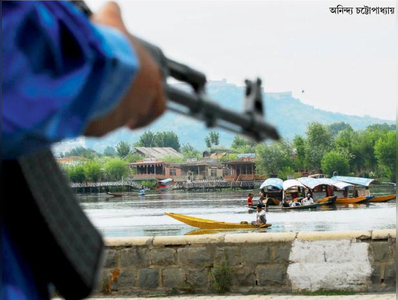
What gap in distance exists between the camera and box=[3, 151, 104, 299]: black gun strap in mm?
1729

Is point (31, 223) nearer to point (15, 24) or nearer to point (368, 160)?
point (15, 24)

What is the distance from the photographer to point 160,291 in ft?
31.9

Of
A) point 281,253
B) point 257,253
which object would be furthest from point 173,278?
point 281,253

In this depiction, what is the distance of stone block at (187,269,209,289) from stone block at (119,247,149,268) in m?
0.50

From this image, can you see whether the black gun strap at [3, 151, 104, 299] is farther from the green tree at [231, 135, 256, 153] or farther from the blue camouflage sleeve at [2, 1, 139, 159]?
the green tree at [231, 135, 256, 153]

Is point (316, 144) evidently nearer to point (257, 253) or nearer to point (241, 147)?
point (241, 147)

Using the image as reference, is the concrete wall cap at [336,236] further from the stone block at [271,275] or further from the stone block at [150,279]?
the stone block at [150,279]

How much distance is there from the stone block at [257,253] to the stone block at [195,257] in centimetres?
41

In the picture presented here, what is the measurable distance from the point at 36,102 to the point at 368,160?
4990 inches

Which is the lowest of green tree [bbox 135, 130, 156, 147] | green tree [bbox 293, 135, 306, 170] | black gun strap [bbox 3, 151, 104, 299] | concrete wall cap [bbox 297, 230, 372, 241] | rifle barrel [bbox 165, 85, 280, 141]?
concrete wall cap [bbox 297, 230, 372, 241]

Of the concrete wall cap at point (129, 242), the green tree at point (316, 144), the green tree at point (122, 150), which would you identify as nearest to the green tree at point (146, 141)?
the green tree at point (122, 150)

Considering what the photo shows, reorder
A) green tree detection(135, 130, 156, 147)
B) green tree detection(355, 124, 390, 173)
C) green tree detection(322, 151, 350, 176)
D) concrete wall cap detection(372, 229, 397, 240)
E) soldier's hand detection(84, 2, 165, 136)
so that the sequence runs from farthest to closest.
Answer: green tree detection(135, 130, 156, 147) → green tree detection(355, 124, 390, 173) → green tree detection(322, 151, 350, 176) → concrete wall cap detection(372, 229, 397, 240) → soldier's hand detection(84, 2, 165, 136)

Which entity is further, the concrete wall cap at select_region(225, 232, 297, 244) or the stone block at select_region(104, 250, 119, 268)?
the stone block at select_region(104, 250, 119, 268)

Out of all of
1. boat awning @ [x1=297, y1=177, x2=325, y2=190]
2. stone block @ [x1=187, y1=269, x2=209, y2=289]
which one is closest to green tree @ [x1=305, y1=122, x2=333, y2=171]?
boat awning @ [x1=297, y1=177, x2=325, y2=190]
